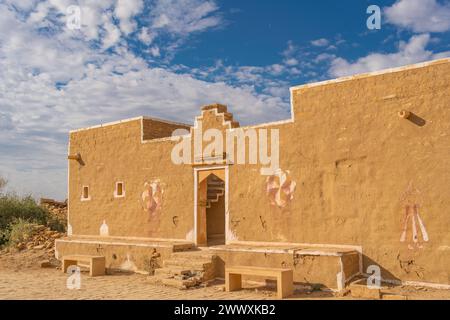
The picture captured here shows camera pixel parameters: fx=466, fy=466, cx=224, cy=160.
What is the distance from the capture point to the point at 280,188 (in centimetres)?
A: 1216

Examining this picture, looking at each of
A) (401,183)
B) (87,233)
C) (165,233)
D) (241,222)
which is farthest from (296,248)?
(87,233)

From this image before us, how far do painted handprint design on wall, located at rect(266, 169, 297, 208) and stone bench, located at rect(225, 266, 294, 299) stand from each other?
7.37 ft

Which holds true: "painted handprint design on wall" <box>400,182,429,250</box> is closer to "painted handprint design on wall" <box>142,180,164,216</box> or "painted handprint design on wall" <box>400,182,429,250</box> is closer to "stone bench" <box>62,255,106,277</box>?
"painted handprint design on wall" <box>142,180,164,216</box>

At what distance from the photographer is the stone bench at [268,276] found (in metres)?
9.87

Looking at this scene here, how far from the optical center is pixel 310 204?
1158 cm

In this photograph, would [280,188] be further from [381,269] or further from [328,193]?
[381,269]

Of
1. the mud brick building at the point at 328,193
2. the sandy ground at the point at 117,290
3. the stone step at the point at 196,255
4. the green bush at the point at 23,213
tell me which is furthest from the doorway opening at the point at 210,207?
the green bush at the point at 23,213

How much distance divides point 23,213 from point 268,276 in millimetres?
15240

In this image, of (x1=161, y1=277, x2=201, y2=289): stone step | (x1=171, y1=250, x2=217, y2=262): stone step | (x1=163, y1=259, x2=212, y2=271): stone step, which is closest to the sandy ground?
(x1=161, y1=277, x2=201, y2=289): stone step

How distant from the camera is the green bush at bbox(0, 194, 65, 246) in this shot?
21.0 metres

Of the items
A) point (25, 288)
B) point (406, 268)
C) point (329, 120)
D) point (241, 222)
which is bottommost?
point (25, 288)

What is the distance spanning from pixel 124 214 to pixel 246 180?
530 cm

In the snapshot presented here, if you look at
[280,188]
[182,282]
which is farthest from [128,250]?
[280,188]
